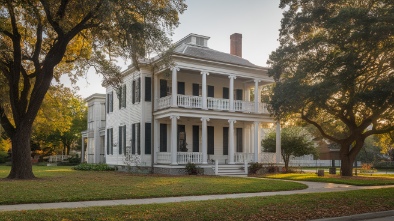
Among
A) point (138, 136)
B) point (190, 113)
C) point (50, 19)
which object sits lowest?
point (138, 136)

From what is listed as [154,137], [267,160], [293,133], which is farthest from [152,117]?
[293,133]

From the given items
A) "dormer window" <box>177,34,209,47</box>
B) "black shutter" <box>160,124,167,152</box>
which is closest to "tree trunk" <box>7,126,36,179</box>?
"black shutter" <box>160,124,167,152</box>

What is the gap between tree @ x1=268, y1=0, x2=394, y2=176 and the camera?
1524 centimetres

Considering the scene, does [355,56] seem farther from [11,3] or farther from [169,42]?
[11,3]

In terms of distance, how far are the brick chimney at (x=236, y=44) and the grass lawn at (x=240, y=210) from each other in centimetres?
2309

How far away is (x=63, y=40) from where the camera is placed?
64.2 ft

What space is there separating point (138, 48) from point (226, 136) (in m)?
16.9

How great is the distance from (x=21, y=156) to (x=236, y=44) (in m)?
21.5

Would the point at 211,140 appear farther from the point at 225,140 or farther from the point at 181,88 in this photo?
the point at 181,88

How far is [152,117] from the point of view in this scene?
29.0 metres

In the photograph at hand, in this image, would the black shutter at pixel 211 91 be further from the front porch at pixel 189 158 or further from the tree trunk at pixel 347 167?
the tree trunk at pixel 347 167

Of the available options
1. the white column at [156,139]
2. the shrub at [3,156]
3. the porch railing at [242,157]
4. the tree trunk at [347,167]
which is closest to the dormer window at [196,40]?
the white column at [156,139]

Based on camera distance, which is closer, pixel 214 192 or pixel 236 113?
pixel 214 192

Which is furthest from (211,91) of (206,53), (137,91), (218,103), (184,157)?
(184,157)
